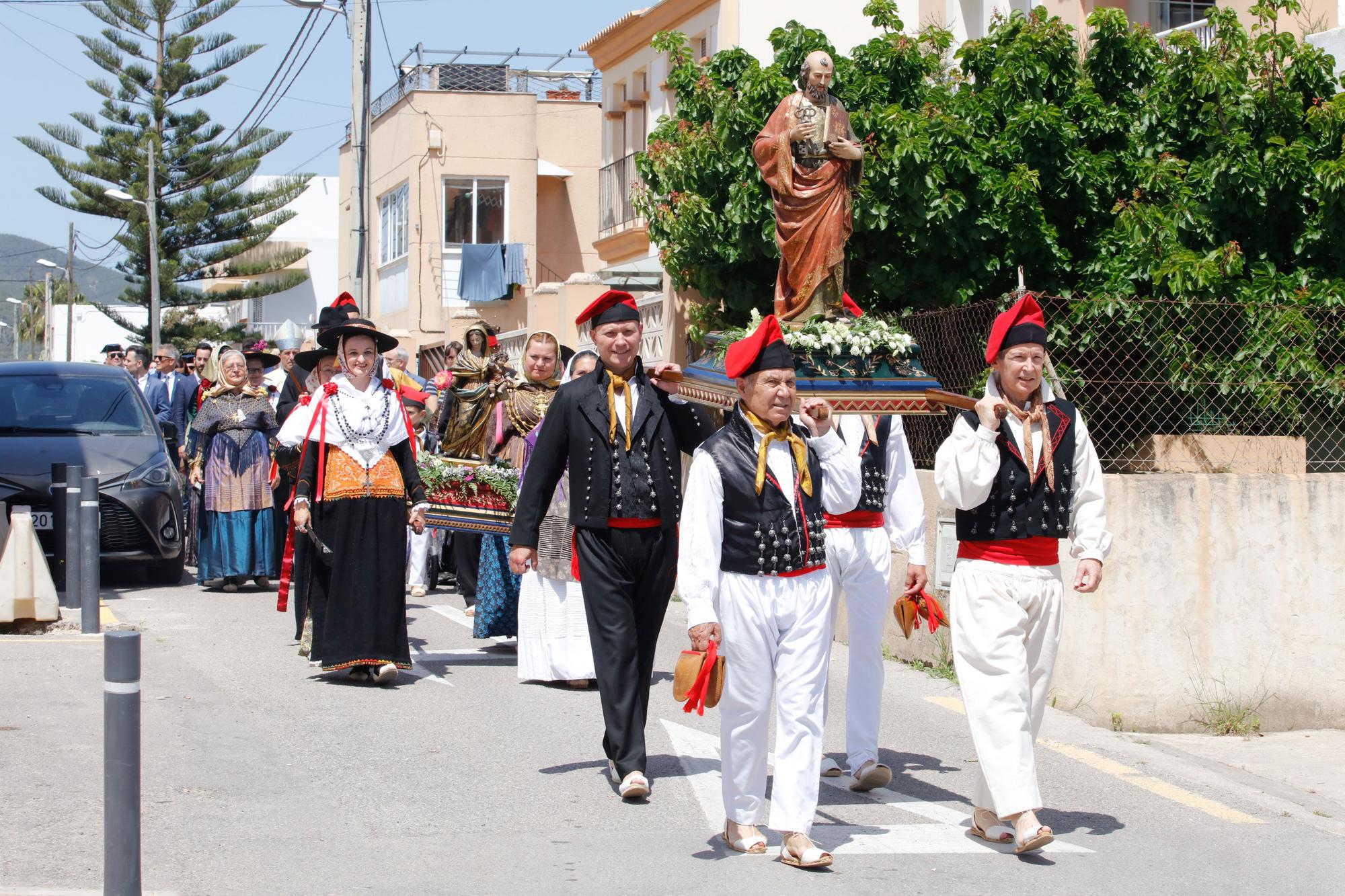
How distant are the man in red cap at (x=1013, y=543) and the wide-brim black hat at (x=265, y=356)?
9.25 m

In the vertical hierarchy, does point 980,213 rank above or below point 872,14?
below

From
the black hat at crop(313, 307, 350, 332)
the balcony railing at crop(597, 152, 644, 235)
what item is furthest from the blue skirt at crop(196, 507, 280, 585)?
the balcony railing at crop(597, 152, 644, 235)

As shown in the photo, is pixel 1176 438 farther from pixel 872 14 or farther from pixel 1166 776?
pixel 872 14

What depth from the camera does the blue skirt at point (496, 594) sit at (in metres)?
10.5

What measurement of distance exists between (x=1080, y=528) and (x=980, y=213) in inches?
310

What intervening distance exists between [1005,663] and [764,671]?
94 cm

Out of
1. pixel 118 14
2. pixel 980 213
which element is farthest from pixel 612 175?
pixel 118 14

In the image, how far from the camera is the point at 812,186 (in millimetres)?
10445

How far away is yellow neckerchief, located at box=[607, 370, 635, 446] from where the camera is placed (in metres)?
7.12

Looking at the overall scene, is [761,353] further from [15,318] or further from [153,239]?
[15,318]

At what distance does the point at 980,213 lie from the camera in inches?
547

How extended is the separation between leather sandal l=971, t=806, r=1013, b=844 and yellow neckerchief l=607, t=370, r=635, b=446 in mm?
2125

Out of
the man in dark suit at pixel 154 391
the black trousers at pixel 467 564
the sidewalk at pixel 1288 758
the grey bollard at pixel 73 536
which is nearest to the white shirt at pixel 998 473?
the sidewalk at pixel 1288 758

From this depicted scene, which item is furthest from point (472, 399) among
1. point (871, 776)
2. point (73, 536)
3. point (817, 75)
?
point (871, 776)
